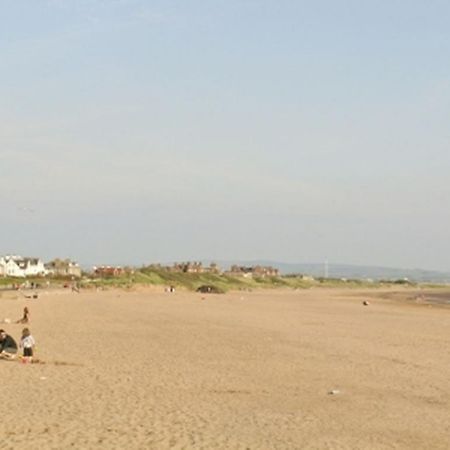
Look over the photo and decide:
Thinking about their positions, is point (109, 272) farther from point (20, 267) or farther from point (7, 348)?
point (7, 348)

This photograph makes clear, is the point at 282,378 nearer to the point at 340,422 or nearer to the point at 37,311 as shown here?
the point at 340,422

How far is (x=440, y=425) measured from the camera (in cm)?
1481

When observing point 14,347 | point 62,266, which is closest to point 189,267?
point 62,266

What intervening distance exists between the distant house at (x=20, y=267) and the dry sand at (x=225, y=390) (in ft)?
319

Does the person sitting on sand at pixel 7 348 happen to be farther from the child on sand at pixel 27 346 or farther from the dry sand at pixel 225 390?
the dry sand at pixel 225 390

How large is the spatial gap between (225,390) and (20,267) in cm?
12610

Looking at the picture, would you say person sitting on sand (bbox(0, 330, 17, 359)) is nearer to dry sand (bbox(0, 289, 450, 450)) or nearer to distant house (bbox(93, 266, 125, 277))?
dry sand (bbox(0, 289, 450, 450))

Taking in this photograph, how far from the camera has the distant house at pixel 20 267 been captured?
425 ft

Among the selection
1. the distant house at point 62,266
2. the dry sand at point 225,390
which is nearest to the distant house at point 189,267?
the distant house at point 62,266

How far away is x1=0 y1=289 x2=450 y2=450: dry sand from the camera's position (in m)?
13.1

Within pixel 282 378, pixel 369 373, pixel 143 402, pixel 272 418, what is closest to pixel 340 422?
pixel 272 418

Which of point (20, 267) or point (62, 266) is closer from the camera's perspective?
point (20, 267)

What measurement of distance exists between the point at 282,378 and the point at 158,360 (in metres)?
4.61

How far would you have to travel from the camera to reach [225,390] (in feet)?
59.9
